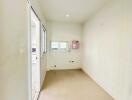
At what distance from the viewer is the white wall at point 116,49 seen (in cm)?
235

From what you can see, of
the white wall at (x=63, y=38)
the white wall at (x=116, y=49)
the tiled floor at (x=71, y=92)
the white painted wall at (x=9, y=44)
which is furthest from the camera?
the white wall at (x=63, y=38)

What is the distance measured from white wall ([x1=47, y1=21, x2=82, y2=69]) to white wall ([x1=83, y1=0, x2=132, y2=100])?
2.48 metres

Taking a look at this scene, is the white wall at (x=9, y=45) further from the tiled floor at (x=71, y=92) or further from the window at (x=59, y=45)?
the window at (x=59, y=45)

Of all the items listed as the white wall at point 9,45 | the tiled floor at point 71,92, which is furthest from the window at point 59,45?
the white wall at point 9,45

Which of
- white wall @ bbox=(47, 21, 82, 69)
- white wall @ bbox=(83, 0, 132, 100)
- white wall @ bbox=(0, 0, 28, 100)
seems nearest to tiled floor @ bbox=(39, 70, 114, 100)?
white wall @ bbox=(83, 0, 132, 100)

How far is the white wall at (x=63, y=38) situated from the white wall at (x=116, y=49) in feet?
8.15

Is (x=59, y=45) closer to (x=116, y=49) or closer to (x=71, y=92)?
(x=71, y=92)

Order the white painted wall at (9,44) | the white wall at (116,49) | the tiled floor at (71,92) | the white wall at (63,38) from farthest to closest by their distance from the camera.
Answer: the white wall at (63,38) → the tiled floor at (71,92) → the white wall at (116,49) → the white painted wall at (9,44)

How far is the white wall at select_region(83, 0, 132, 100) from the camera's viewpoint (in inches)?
92.4

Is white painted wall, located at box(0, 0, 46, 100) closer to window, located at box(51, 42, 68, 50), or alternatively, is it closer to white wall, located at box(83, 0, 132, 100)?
white wall, located at box(83, 0, 132, 100)

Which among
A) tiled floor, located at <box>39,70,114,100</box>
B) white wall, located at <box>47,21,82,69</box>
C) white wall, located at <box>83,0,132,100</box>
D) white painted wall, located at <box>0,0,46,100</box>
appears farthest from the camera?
white wall, located at <box>47,21,82,69</box>

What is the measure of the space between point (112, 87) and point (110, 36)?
4.57ft

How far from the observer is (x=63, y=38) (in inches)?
239

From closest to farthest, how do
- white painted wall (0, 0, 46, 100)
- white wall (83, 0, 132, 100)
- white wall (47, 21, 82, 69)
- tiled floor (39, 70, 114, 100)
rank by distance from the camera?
white painted wall (0, 0, 46, 100), white wall (83, 0, 132, 100), tiled floor (39, 70, 114, 100), white wall (47, 21, 82, 69)
